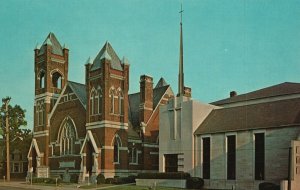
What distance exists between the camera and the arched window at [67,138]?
6250 centimetres

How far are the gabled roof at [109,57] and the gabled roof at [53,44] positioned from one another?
10.9 metres

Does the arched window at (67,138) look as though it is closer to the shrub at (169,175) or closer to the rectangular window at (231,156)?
the shrub at (169,175)

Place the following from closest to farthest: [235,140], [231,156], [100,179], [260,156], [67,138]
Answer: [260,156] < [235,140] < [231,156] < [100,179] < [67,138]

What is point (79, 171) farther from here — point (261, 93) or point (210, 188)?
point (261, 93)

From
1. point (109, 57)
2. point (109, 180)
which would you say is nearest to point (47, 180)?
point (109, 180)

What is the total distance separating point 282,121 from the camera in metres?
40.3

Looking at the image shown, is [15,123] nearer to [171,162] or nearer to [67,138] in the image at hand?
[67,138]

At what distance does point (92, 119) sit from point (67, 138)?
300 inches

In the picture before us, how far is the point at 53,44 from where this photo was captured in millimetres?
68688

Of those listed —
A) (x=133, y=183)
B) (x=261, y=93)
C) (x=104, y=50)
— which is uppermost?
(x=104, y=50)

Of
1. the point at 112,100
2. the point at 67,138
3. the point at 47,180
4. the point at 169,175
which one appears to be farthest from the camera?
the point at 67,138

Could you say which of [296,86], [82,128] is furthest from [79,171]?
[296,86]

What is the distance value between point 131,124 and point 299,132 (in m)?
31.2

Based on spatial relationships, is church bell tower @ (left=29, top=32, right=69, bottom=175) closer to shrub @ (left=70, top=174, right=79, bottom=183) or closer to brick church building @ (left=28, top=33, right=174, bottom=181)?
brick church building @ (left=28, top=33, right=174, bottom=181)
